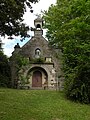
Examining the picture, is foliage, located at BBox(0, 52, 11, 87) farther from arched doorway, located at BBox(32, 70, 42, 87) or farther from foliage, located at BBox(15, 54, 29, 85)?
arched doorway, located at BBox(32, 70, 42, 87)

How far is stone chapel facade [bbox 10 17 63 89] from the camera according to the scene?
30.4m

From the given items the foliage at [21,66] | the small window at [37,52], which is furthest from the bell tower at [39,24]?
the foliage at [21,66]

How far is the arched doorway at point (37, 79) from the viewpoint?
3138 cm

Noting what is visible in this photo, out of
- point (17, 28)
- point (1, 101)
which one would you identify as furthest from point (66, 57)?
point (1, 101)

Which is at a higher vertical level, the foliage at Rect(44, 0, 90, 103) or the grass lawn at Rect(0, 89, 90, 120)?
the foliage at Rect(44, 0, 90, 103)

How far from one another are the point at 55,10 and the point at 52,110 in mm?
15710

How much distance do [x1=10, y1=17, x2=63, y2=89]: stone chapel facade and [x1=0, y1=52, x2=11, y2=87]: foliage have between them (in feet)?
2.69

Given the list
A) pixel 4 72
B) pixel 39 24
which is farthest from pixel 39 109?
pixel 39 24

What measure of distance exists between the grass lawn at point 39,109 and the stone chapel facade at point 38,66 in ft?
37.6

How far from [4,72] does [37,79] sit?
12.0 ft

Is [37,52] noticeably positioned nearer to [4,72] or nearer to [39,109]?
[4,72]

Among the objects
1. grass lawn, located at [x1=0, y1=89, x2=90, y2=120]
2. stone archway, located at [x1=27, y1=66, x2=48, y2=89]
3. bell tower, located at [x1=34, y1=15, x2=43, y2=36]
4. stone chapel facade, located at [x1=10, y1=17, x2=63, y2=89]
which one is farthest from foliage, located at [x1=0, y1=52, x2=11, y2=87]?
grass lawn, located at [x1=0, y1=89, x2=90, y2=120]

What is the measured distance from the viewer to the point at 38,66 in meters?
31.1

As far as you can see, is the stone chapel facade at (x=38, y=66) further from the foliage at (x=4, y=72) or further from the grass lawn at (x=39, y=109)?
the grass lawn at (x=39, y=109)
